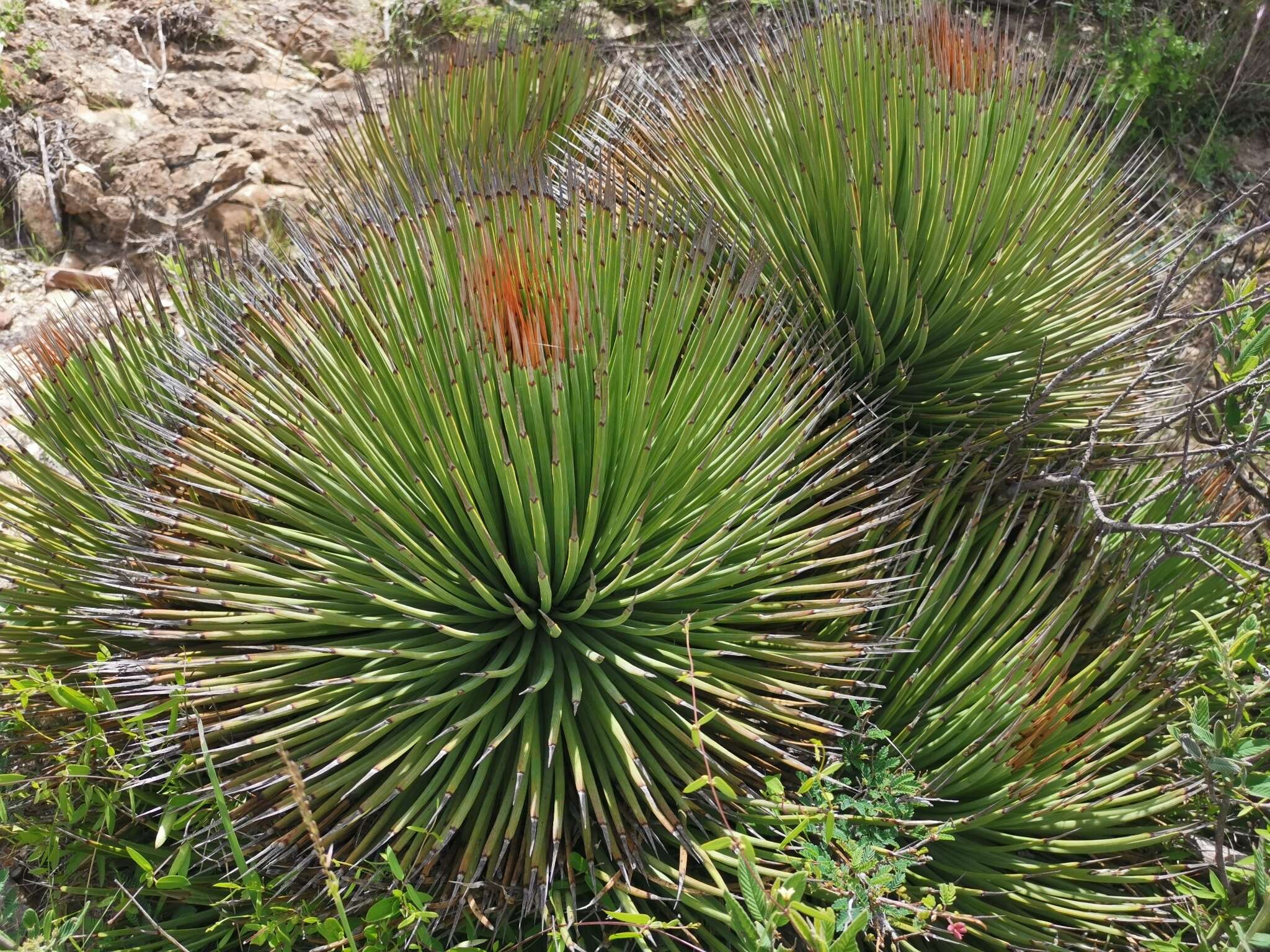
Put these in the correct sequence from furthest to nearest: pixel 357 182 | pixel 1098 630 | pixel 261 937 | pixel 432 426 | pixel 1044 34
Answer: pixel 1044 34 < pixel 357 182 < pixel 1098 630 < pixel 432 426 < pixel 261 937

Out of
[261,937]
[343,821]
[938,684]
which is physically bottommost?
[261,937]

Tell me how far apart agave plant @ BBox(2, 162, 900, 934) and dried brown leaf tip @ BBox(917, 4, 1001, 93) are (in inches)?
44.1

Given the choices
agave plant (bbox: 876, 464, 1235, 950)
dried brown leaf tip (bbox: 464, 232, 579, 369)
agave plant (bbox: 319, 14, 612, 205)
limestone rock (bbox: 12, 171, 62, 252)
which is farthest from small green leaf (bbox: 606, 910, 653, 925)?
limestone rock (bbox: 12, 171, 62, 252)

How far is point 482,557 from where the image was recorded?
1972 millimetres

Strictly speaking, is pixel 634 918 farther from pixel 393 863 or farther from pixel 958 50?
pixel 958 50

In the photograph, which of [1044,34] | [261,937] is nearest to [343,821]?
[261,937]

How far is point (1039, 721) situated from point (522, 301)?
1567 mm

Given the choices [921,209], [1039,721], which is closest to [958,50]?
[921,209]

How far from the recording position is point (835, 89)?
270cm

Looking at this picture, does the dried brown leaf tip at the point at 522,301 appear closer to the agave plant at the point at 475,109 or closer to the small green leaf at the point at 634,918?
the small green leaf at the point at 634,918

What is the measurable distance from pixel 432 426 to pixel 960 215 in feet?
5.42

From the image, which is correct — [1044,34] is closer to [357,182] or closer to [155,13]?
[357,182]

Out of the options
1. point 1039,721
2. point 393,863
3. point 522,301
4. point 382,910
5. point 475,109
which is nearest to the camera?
point 393,863

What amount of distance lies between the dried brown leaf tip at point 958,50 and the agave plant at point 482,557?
3.68ft
